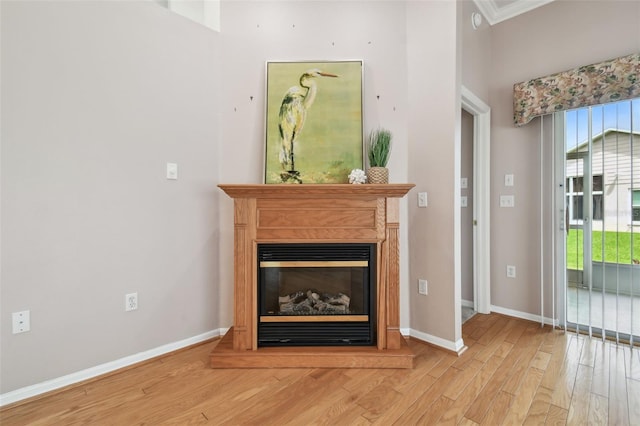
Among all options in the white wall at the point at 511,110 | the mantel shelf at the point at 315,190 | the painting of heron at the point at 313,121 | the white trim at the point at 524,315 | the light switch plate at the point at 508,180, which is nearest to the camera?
the mantel shelf at the point at 315,190

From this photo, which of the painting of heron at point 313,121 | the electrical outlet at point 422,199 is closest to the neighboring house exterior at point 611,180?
the electrical outlet at point 422,199

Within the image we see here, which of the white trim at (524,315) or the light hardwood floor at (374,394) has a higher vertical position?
the white trim at (524,315)

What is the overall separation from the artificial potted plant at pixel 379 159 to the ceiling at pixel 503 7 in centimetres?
175

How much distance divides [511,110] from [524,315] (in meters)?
1.98

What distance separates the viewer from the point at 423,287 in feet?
7.14

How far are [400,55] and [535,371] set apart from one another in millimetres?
2504

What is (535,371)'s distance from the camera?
68.2 inches

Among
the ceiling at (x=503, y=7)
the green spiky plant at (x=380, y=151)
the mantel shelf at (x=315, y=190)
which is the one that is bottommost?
the mantel shelf at (x=315, y=190)

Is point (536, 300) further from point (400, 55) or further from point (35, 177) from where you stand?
point (35, 177)

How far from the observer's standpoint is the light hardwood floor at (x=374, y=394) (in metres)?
1.35

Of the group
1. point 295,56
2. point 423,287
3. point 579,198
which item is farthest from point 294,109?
point 579,198

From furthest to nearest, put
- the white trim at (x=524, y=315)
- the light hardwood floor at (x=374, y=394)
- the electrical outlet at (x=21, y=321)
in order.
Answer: the white trim at (x=524, y=315) → the electrical outlet at (x=21, y=321) → the light hardwood floor at (x=374, y=394)

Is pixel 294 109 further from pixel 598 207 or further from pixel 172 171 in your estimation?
pixel 598 207

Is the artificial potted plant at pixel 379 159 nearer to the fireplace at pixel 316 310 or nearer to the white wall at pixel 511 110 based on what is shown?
the fireplace at pixel 316 310
